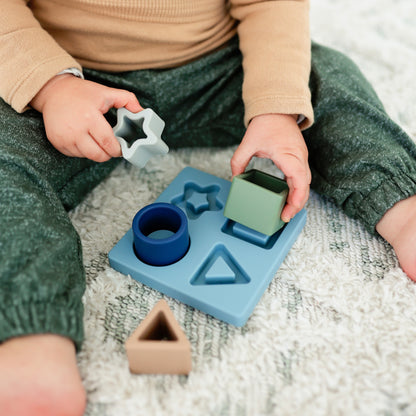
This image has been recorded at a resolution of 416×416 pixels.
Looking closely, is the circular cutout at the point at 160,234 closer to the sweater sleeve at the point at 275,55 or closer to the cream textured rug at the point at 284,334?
the cream textured rug at the point at 284,334

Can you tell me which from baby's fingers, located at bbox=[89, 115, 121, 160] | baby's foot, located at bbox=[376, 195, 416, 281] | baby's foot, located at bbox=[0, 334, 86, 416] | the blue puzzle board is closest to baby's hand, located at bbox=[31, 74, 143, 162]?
baby's fingers, located at bbox=[89, 115, 121, 160]

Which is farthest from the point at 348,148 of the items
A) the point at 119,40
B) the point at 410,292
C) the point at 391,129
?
the point at 119,40

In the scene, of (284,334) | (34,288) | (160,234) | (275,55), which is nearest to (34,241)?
(34,288)

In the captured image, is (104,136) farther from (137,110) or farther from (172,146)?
(172,146)

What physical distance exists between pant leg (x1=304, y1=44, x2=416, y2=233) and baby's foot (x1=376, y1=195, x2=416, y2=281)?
0.01 metres

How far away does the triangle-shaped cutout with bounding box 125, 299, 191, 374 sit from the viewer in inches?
16.3

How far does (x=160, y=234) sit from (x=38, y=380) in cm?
23

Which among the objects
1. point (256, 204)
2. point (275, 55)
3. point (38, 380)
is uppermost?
point (275, 55)

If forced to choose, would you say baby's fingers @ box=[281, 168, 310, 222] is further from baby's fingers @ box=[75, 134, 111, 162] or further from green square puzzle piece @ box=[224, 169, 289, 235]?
baby's fingers @ box=[75, 134, 111, 162]

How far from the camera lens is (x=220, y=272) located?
519 millimetres

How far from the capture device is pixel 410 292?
53 cm

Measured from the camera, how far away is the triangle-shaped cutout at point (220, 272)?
0.52 meters

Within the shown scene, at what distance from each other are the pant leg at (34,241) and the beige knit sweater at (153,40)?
54 millimetres

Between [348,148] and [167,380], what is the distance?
38cm
